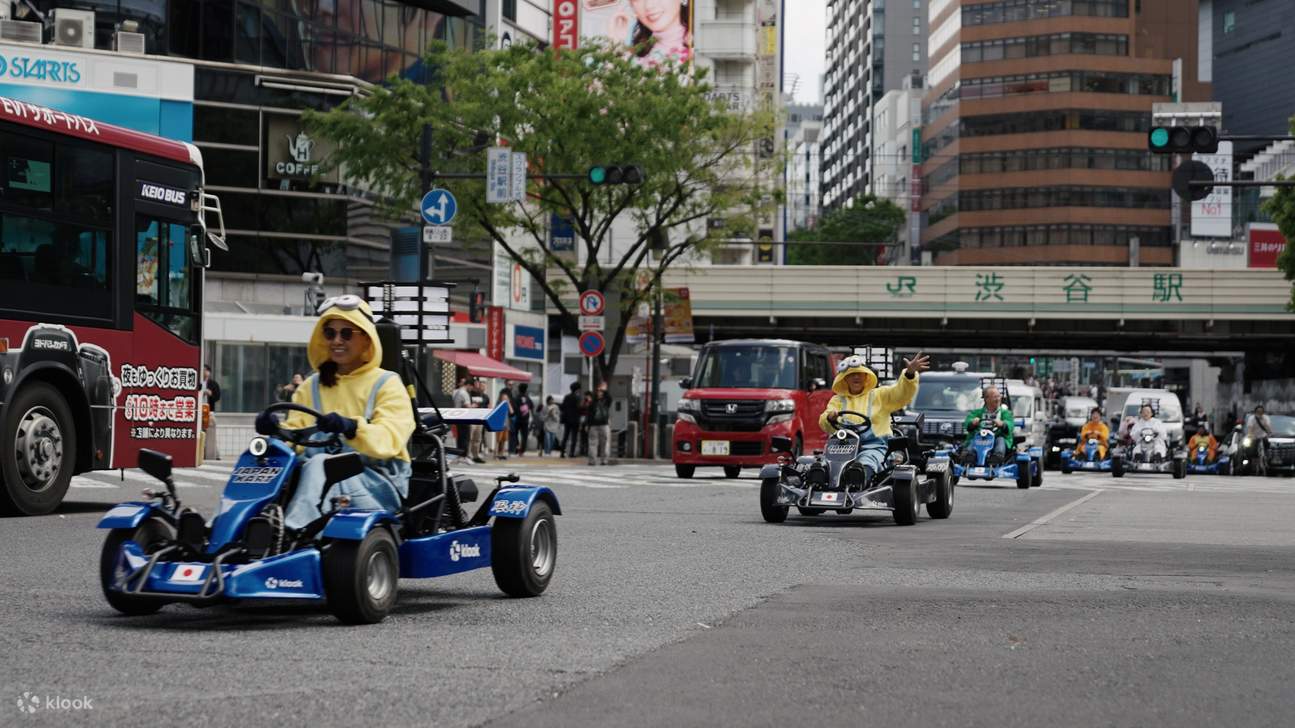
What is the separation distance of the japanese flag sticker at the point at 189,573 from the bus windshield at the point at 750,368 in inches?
861

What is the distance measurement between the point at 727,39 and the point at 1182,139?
6792 cm

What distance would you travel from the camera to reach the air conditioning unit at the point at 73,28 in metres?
39.1

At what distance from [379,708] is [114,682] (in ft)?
3.53

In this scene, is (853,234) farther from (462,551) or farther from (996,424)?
(462,551)

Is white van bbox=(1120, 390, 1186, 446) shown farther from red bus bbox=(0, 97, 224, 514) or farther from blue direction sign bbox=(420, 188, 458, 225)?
red bus bbox=(0, 97, 224, 514)

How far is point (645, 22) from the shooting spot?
7125 centimetres

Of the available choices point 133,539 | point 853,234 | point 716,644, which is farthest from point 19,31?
point 853,234

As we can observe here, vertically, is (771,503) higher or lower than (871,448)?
lower

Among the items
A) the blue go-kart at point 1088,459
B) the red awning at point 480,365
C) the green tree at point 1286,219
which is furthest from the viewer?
the green tree at point 1286,219

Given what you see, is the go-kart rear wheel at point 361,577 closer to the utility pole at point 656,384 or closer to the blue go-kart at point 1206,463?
the utility pole at point 656,384

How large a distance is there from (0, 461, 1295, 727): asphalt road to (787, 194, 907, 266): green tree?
3657 inches

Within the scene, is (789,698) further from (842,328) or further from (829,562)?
(842,328)

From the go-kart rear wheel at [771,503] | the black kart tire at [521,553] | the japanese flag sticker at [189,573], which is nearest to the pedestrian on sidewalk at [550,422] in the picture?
the go-kart rear wheel at [771,503]

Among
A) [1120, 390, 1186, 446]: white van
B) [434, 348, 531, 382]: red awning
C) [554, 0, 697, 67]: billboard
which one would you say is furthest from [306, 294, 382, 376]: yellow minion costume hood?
[554, 0, 697, 67]: billboard
